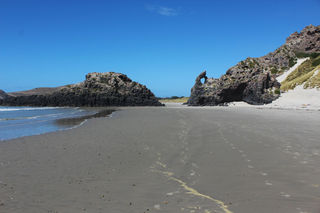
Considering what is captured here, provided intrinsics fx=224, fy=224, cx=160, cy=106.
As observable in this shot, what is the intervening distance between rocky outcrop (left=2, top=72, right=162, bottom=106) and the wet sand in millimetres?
51305

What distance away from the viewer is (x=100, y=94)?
204 feet

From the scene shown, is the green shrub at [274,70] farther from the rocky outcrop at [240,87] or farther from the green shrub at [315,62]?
the green shrub at [315,62]

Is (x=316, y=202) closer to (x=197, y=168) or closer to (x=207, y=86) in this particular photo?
(x=197, y=168)

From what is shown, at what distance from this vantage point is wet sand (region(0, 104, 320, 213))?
4898mm

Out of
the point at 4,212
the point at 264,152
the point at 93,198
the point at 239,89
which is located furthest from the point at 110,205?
the point at 239,89

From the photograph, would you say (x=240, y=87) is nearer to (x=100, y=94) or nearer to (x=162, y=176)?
(x=100, y=94)

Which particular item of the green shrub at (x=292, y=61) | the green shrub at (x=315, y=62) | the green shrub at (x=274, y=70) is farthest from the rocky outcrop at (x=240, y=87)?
the green shrub at (x=315, y=62)

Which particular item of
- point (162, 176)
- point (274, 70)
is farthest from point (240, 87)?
point (162, 176)

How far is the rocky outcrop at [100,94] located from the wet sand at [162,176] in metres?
51.3

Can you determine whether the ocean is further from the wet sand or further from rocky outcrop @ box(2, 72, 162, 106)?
rocky outcrop @ box(2, 72, 162, 106)

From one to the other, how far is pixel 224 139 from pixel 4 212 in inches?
402

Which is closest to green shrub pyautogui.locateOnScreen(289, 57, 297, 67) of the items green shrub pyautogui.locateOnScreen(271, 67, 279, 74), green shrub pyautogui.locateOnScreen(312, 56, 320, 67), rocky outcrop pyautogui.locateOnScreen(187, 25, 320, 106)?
green shrub pyautogui.locateOnScreen(271, 67, 279, 74)

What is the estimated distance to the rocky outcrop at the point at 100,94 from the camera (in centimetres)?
6203

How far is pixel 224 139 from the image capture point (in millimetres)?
12281
